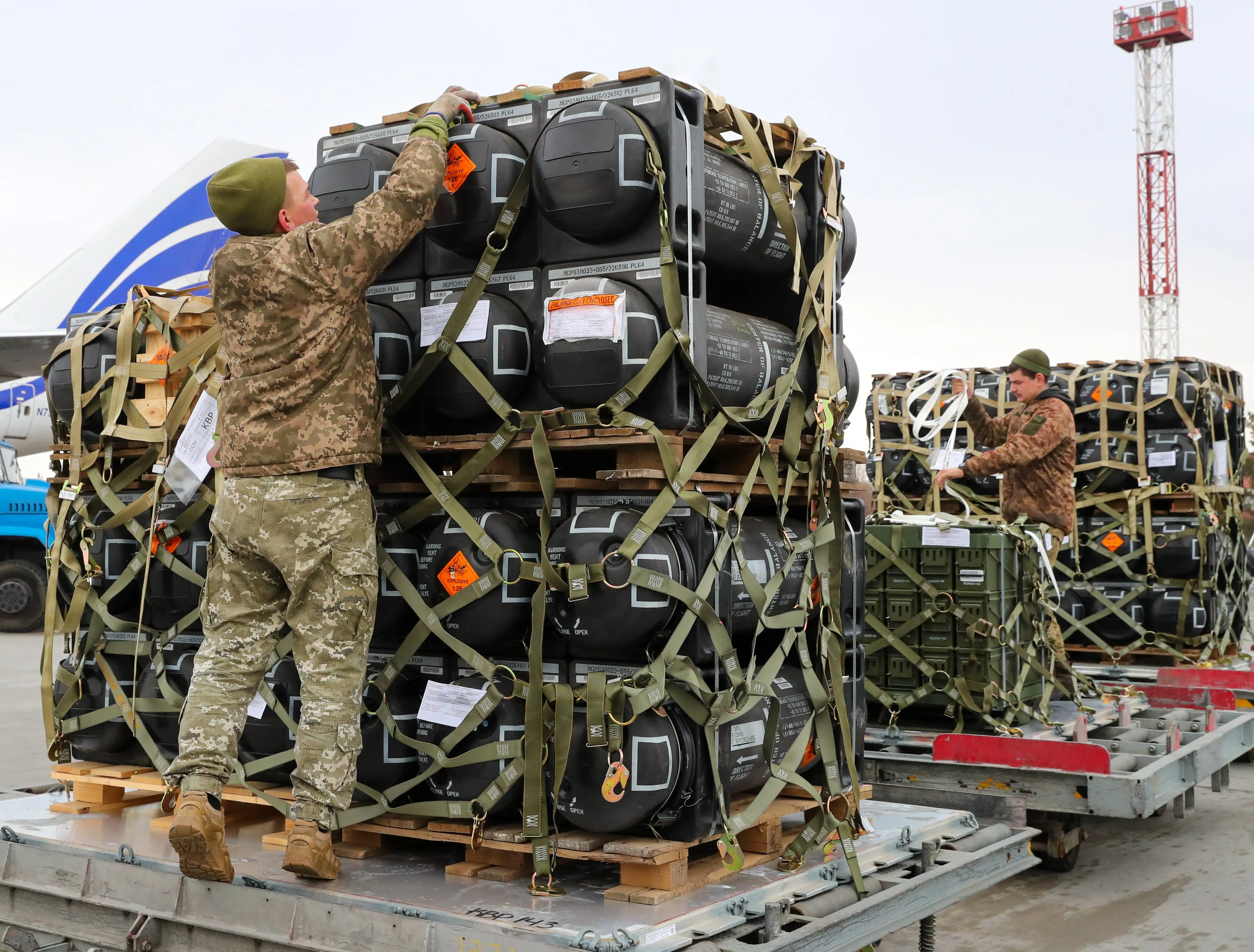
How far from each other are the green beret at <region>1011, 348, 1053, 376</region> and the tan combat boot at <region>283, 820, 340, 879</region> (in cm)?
578

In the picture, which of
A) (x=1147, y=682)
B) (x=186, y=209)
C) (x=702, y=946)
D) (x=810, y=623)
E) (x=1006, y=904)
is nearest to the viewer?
(x=702, y=946)

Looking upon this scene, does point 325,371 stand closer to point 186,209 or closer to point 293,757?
point 293,757

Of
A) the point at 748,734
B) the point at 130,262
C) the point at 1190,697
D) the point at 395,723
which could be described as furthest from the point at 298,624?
the point at 130,262

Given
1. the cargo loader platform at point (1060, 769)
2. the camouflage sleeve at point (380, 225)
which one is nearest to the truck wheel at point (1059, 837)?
the cargo loader platform at point (1060, 769)

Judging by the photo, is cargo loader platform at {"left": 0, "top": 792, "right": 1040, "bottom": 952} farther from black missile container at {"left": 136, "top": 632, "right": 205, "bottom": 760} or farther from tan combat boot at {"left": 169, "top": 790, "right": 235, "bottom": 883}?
black missile container at {"left": 136, "top": 632, "right": 205, "bottom": 760}

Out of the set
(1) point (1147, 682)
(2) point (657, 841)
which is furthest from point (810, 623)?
(1) point (1147, 682)

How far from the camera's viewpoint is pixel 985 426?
8.31 m

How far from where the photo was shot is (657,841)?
3.77 metres

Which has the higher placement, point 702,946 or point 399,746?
point 399,746

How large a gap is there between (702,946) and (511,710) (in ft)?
3.29

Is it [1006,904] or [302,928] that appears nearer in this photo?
[302,928]

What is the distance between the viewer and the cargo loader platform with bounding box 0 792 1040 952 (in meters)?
3.38

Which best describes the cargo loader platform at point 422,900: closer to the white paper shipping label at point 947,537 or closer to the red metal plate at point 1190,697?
the white paper shipping label at point 947,537

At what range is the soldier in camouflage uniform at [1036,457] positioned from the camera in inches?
312
